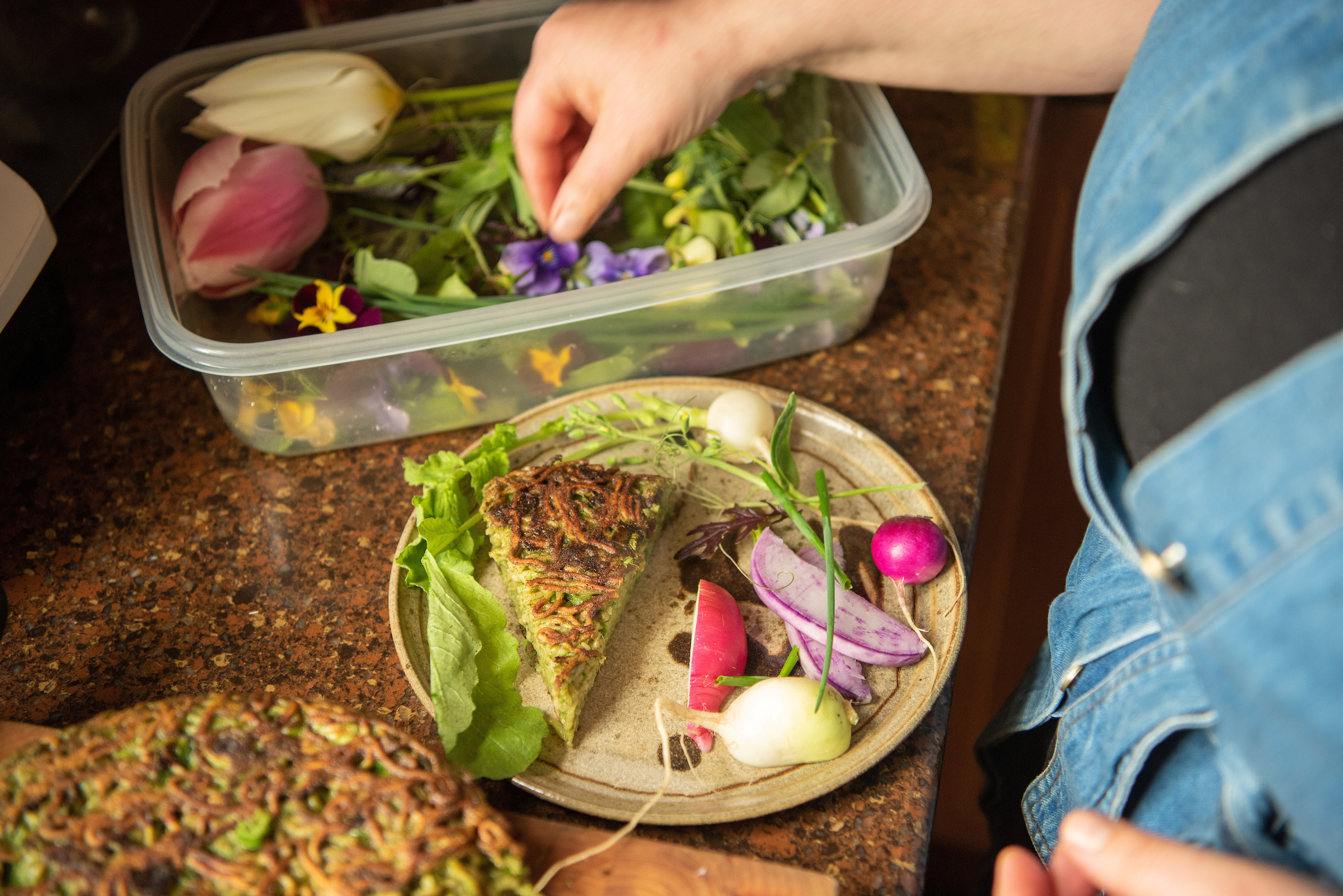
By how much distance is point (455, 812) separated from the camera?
20.7 inches

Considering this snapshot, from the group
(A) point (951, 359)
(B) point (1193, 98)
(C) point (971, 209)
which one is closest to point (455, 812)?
(B) point (1193, 98)

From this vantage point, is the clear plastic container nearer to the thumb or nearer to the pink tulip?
the pink tulip

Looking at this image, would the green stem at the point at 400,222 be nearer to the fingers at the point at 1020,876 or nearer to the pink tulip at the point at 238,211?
the pink tulip at the point at 238,211

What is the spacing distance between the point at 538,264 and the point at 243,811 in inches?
25.7

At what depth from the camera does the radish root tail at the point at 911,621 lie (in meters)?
0.75

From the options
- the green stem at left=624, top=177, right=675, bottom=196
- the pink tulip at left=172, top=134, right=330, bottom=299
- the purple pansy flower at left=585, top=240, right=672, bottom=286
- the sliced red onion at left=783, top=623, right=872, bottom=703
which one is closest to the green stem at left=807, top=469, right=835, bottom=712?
the sliced red onion at left=783, top=623, right=872, bottom=703

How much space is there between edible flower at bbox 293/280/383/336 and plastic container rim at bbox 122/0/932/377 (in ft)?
0.24

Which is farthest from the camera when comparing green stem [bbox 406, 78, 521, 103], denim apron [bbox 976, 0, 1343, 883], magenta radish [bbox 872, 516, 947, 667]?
green stem [bbox 406, 78, 521, 103]

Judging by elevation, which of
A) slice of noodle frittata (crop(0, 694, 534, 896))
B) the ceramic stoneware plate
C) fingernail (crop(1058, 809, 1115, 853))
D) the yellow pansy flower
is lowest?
the ceramic stoneware plate

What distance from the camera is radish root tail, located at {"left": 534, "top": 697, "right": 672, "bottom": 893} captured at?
1.86 ft

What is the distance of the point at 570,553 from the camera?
2.59 feet

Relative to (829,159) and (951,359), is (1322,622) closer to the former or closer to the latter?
(951,359)

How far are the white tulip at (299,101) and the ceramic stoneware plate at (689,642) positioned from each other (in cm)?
45

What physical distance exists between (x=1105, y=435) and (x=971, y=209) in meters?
0.76
